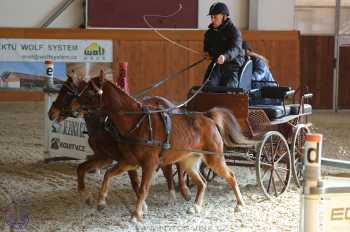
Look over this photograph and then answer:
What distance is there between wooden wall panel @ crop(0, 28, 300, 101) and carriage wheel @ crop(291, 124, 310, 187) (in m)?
8.90

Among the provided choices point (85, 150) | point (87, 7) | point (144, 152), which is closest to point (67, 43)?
point (87, 7)

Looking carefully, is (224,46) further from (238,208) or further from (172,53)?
(172,53)

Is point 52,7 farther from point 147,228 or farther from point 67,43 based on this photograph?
point 147,228

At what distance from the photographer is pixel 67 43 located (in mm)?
16469

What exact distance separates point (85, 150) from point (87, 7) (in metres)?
8.85

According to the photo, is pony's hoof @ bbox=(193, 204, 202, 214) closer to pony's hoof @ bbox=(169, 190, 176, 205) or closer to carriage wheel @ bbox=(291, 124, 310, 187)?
pony's hoof @ bbox=(169, 190, 176, 205)

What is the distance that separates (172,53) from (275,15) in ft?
9.68

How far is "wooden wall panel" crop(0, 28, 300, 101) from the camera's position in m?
16.7

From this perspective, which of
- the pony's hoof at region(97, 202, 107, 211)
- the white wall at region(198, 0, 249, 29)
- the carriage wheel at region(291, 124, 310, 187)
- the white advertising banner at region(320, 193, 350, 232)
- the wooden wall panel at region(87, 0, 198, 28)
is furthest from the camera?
the white wall at region(198, 0, 249, 29)

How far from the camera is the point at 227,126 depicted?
6766 millimetres

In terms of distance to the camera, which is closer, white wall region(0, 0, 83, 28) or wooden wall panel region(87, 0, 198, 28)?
white wall region(0, 0, 83, 28)

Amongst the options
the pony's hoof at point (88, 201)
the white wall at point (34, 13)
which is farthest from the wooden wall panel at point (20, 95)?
the pony's hoof at point (88, 201)

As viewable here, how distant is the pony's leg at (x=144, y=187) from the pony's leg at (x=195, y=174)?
2.11ft

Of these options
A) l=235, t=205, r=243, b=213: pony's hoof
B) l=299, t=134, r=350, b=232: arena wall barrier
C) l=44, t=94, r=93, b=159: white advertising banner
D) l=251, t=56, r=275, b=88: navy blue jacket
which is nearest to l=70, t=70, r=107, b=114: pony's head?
l=235, t=205, r=243, b=213: pony's hoof
